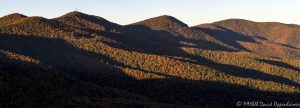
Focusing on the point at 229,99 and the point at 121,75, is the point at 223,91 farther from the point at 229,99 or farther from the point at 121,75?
the point at 121,75

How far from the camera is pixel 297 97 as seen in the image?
653 ft

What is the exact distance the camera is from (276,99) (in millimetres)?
182375

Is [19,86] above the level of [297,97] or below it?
above

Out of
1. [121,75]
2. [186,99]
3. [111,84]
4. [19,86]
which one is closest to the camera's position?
[19,86]

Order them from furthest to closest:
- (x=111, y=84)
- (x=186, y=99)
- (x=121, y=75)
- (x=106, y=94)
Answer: (x=121, y=75)
(x=111, y=84)
(x=186, y=99)
(x=106, y=94)

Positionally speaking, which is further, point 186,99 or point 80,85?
point 186,99

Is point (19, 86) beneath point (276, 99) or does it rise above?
above

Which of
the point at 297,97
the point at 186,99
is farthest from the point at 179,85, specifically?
the point at 297,97

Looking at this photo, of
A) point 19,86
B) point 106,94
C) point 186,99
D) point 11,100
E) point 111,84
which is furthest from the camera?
point 111,84

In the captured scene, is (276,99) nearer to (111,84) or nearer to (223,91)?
(223,91)

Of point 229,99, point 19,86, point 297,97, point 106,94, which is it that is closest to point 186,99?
point 229,99

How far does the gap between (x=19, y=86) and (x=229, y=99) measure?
303 ft

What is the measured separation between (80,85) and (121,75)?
4871 cm

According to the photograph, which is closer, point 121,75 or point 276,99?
point 276,99
